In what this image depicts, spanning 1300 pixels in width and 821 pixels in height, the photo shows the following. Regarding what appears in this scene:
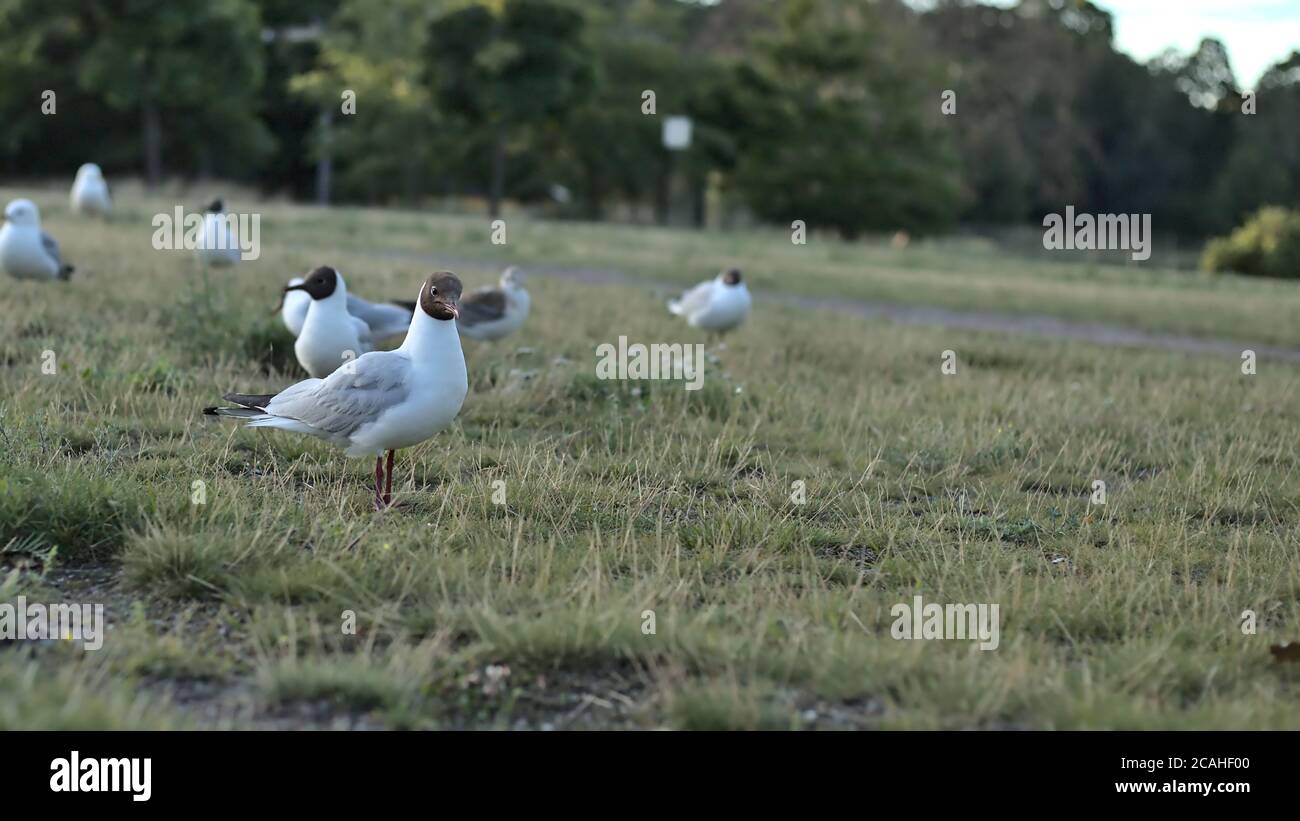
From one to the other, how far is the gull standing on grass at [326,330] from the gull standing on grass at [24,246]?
4.52m

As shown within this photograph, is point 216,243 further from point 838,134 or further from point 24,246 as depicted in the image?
point 838,134

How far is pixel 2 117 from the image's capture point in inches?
1623

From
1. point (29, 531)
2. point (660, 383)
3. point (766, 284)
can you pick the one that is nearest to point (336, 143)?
point (766, 284)

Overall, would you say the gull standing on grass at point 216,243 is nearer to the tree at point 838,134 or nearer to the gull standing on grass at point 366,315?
the gull standing on grass at point 366,315

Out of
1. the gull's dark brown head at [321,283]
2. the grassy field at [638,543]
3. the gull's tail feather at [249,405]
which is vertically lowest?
the grassy field at [638,543]

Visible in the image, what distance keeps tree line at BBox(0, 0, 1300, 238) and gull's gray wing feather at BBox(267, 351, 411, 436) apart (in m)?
28.4

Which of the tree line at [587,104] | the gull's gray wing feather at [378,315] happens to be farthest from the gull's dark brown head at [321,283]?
the tree line at [587,104]

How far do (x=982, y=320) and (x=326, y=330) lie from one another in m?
9.78

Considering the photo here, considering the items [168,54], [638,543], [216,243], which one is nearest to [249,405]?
[638,543]

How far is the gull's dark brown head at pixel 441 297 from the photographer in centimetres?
511

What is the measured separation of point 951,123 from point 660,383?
154ft

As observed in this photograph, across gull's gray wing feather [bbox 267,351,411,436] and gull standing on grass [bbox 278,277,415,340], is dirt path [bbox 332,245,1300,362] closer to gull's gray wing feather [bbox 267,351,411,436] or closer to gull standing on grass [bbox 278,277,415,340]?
gull standing on grass [bbox 278,277,415,340]
